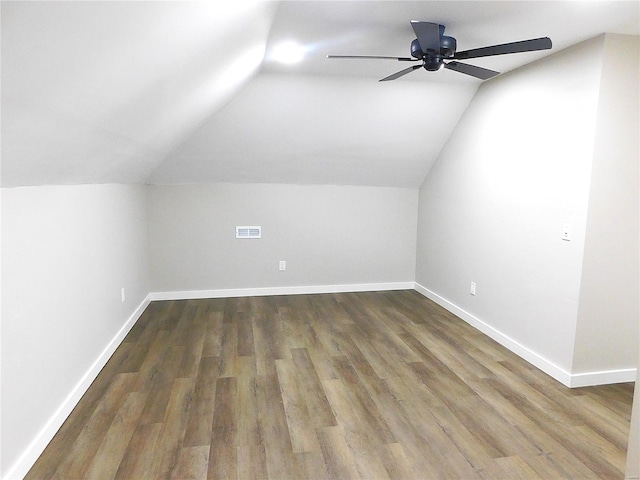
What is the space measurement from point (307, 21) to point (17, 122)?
Result: 163 centimetres

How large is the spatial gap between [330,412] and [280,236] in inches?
110

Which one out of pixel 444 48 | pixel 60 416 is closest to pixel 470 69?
pixel 444 48

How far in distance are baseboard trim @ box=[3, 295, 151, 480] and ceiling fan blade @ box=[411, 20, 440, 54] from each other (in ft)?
9.39

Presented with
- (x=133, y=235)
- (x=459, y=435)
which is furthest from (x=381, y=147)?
(x=459, y=435)

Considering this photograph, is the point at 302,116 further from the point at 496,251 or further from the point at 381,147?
the point at 496,251

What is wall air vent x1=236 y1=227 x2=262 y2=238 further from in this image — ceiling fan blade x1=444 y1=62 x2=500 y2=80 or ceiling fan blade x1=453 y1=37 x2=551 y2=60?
ceiling fan blade x1=453 y1=37 x2=551 y2=60

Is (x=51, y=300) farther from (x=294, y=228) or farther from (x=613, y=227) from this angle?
(x=613, y=227)

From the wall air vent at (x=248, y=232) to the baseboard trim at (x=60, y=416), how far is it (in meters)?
1.72

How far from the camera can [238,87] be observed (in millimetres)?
3514

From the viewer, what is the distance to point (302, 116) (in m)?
4.06

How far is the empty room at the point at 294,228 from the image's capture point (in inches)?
76.4

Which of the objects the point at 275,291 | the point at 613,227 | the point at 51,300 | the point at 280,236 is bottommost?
the point at 275,291

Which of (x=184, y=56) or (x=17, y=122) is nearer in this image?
(x=17, y=122)

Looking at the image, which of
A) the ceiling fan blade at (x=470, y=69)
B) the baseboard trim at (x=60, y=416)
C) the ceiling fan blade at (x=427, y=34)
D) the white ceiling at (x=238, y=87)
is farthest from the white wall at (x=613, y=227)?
the baseboard trim at (x=60, y=416)
